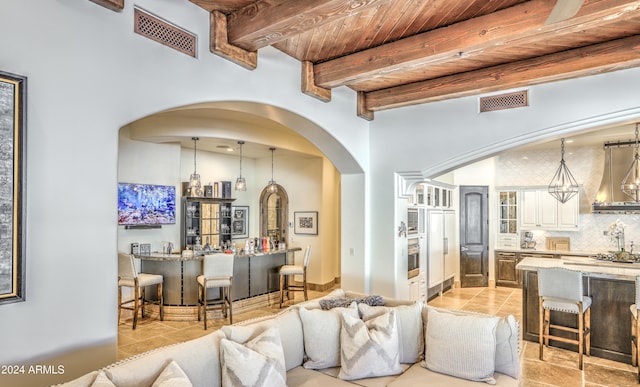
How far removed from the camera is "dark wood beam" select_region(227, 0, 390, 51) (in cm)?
243

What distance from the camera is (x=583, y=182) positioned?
7535 mm

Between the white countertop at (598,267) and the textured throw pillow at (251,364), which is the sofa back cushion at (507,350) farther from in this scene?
the white countertop at (598,267)

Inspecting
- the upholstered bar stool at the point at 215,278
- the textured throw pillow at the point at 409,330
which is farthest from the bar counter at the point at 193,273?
the textured throw pillow at the point at 409,330

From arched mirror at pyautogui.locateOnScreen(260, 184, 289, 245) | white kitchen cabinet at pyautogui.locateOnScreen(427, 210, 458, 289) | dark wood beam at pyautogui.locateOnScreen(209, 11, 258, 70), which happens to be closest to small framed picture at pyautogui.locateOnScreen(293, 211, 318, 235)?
arched mirror at pyautogui.locateOnScreen(260, 184, 289, 245)

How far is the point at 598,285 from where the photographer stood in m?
4.37

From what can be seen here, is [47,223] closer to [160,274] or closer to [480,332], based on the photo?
[480,332]

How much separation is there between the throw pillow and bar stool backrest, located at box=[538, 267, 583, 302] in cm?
422

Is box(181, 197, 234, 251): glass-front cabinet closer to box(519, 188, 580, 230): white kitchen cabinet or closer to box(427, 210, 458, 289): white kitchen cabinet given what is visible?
box(427, 210, 458, 289): white kitchen cabinet

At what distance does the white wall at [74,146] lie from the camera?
79.0 inches

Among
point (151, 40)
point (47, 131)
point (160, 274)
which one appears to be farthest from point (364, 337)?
point (160, 274)

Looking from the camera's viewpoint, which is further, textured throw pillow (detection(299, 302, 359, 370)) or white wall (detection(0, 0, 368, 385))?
textured throw pillow (detection(299, 302, 359, 370))

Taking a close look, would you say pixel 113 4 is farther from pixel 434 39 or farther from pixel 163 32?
pixel 434 39

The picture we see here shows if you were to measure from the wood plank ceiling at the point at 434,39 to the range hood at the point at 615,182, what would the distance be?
14.2 ft

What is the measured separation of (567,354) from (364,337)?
10.3ft
